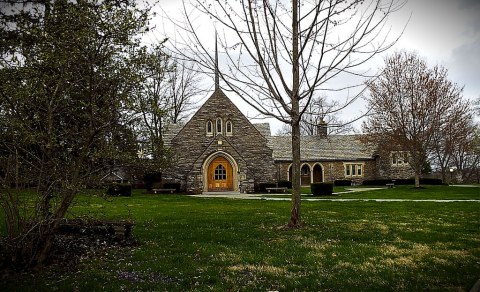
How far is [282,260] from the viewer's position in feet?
22.8

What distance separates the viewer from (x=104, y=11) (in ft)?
23.1

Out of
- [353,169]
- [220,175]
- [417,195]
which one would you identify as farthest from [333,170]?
[417,195]

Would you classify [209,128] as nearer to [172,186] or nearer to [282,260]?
[172,186]

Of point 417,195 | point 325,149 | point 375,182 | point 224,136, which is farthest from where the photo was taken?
point 325,149

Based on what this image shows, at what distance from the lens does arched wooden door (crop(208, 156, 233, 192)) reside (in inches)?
1294

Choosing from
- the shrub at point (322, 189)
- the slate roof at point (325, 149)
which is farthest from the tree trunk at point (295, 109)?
the slate roof at point (325, 149)

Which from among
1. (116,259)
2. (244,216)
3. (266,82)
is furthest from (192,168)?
(116,259)

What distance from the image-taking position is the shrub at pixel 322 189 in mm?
26000

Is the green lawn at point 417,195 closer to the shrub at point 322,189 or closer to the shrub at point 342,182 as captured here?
the shrub at point 322,189

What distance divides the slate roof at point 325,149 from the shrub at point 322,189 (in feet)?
53.7

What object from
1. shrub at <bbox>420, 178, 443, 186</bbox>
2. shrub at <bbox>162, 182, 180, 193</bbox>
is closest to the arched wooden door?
shrub at <bbox>162, 182, 180, 193</bbox>

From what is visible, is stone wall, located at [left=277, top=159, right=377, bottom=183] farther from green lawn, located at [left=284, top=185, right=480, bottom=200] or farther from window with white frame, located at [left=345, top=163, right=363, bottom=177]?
green lawn, located at [left=284, top=185, right=480, bottom=200]

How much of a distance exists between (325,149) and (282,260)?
39.3 meters

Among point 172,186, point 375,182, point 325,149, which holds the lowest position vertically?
point 375,182
